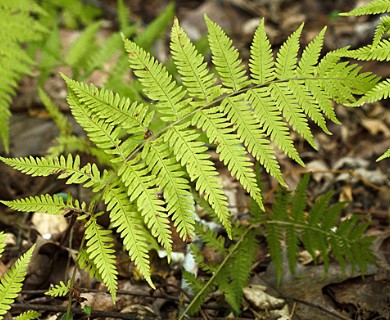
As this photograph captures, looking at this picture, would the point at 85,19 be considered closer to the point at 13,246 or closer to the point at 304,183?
the point at 13,246

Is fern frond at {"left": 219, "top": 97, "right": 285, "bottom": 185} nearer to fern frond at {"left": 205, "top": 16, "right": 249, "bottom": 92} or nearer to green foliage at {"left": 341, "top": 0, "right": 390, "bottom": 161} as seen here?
fern frond at {"left": 205, "top": 16, "right": 249, "bottom": 92}

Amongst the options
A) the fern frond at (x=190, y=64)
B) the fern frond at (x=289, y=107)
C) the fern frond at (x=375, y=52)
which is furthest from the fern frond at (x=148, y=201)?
the fern frond at (x=375, y=52)

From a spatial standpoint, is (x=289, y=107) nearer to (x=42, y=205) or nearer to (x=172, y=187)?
(x=172, y=187)

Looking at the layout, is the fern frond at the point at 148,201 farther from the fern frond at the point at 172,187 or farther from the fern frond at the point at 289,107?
the fern frond at the point at 289,107

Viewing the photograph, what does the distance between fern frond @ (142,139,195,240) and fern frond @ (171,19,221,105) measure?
32 centimetres

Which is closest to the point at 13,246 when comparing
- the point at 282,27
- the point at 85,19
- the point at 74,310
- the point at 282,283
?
the point at 74,310

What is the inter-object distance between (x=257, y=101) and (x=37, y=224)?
6.07ft

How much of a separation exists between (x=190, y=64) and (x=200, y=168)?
53 cm

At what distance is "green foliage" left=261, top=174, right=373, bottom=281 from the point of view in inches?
114

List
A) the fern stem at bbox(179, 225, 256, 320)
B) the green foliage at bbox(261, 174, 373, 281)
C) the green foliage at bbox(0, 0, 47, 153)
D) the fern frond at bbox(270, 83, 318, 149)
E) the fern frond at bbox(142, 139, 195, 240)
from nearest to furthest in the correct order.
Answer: the fern frond at bbox(142, 139, 195, 240)
the fern frond at bbox(270, 83, 318, 149)
the fern stem at bbox(179, 225, 256, 320)
the green foliage at bbox(261, 174, 373, 281)
the green foliage at bbox(0, 0, 47, 153)

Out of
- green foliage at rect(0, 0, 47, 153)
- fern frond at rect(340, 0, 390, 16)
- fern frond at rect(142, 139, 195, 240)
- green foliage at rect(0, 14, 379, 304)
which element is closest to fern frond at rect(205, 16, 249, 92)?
green foliage at rect(0, 14, 379, 304)

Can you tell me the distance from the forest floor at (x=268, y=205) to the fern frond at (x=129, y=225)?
1.80 feet

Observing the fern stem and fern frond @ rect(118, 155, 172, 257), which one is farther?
the fern stem

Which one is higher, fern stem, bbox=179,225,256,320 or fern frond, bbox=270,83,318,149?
fern frond, bbox=270,83,318,149
